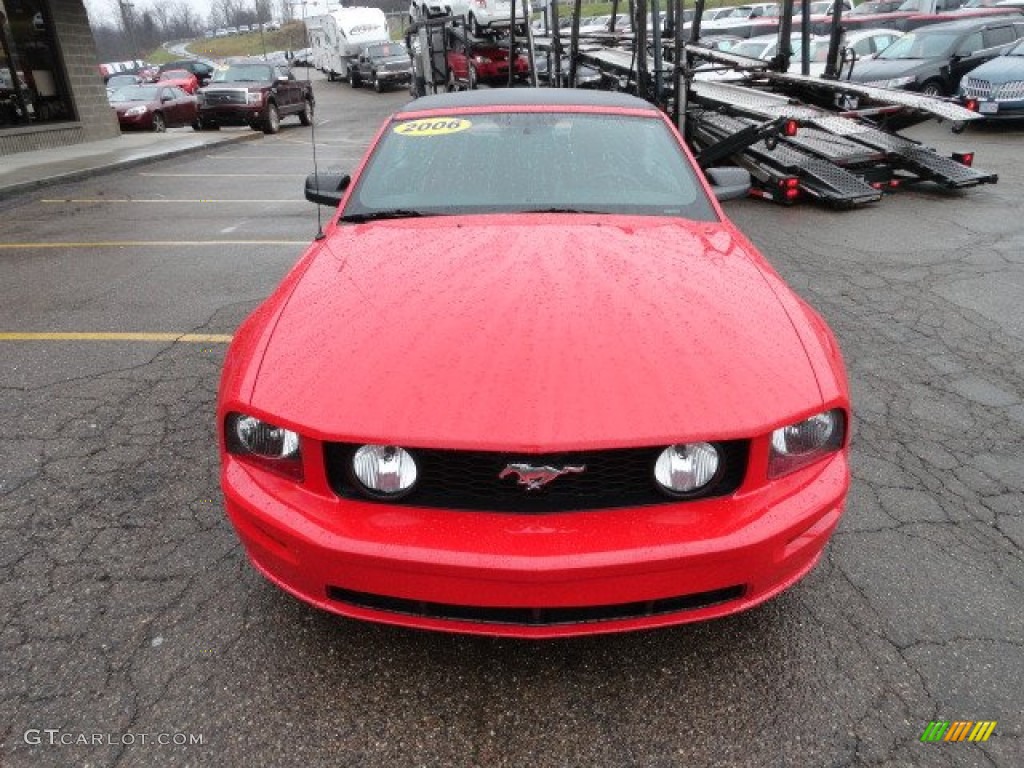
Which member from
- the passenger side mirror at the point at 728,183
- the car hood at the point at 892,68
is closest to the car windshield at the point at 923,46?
the car hood at the point at 892,68

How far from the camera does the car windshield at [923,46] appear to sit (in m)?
14.5

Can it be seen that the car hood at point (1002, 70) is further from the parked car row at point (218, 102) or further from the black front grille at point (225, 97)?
the black front grille at point (225, 97)

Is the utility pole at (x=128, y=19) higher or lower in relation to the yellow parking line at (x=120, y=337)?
higher

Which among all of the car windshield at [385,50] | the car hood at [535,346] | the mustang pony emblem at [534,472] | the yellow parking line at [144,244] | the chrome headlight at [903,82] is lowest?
the yellow parking line at [144,244]

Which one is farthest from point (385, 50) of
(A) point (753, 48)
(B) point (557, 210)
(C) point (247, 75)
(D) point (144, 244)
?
(B) point (557, 210)

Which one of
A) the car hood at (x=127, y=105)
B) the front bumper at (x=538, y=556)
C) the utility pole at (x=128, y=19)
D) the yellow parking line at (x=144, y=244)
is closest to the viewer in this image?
the front bumper at (x=538, y=556)

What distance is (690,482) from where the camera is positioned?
6.31ft

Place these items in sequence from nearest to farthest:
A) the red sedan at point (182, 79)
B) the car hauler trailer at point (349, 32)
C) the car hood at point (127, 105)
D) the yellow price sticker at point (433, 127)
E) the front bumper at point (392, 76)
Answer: the yellow price sticker at point (433, 127) < the car hood at point (127, 105) < the red sedan at point (182, 79) < the front bumper at point (392, 76) < the car hauler trailer at point (349, 32)

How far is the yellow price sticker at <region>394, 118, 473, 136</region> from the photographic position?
136 inches

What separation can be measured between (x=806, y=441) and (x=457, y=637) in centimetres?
119

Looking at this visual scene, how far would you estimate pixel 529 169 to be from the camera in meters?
3.24

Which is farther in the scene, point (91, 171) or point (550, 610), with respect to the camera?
point (91, 171)

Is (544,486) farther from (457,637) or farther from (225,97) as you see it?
(225,97)

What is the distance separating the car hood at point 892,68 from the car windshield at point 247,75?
13861 millimetres
